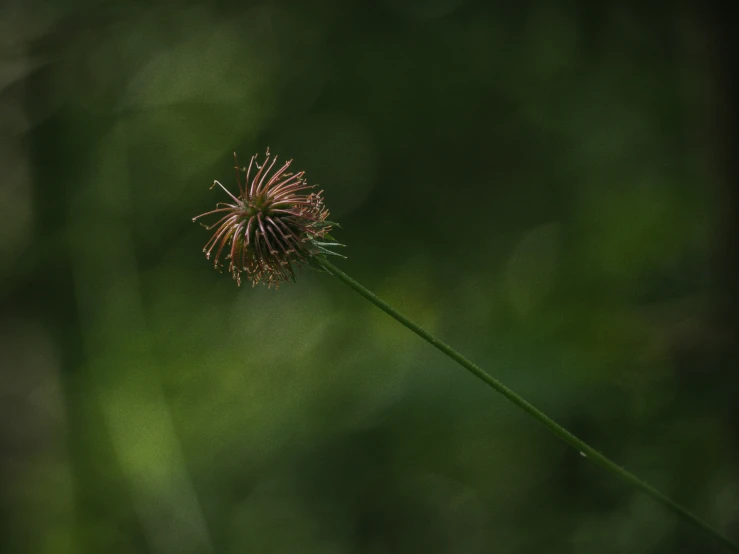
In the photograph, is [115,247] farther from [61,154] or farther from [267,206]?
[267,206]

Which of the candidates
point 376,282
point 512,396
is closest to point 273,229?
point 512,396

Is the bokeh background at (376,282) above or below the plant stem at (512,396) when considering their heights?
above

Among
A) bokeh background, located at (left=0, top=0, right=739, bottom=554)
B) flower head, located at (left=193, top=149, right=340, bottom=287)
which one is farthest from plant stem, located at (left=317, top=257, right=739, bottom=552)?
bokeh background, located at (left=0, top=0, right=739, bottom=554)

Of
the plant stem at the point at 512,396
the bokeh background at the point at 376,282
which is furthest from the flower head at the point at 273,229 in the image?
the bokeh background at the point at 376,282

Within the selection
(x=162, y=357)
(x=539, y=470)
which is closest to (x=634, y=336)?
(x=539, y=470)

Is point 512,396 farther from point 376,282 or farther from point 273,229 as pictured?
point 376,282

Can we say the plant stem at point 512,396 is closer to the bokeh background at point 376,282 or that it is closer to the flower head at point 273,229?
the flower head at point 273,229

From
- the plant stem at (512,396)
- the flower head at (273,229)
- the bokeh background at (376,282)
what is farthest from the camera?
the bokeh background at (376,282)
